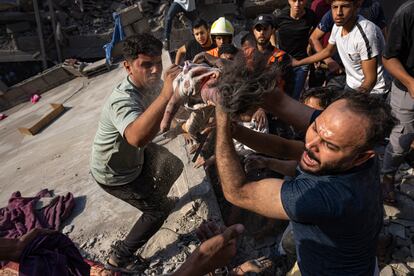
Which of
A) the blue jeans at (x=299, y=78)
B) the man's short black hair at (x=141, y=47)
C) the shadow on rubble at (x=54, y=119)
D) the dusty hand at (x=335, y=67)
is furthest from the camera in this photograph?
the shadow on rubble at (x=54, y=119)

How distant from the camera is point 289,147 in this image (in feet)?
7.58

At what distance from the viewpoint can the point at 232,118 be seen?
1695 millimetres

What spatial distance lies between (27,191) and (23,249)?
3538 mm

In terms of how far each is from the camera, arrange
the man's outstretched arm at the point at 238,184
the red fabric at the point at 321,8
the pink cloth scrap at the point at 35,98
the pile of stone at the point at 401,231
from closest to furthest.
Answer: the man's outstretched arm at the point at 238,184 → the pile of stone at the point at 401,231 → the red fabric at the point at 321,8 → the pink cloth scrap at the point at 35,98

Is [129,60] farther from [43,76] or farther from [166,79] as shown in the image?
[43,76]

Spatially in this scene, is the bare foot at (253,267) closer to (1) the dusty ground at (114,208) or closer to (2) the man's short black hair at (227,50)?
(1) the dusty ground at (114,208)

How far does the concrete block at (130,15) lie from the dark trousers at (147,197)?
7163mm

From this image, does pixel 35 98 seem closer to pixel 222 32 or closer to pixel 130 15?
pixel 130 15

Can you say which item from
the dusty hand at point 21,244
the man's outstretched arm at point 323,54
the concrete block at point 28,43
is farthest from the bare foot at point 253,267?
the concrete block at point 28,43

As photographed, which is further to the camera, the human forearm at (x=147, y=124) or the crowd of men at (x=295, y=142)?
the human forearm at (x=147, y=124)

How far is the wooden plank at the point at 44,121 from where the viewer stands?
7532 mm

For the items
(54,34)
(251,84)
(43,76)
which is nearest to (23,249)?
(251,84)

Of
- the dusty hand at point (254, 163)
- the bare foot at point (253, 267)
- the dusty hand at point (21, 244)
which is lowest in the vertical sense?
the bare foot at point (253, 267)

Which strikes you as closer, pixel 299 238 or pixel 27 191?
pixel 299 238
